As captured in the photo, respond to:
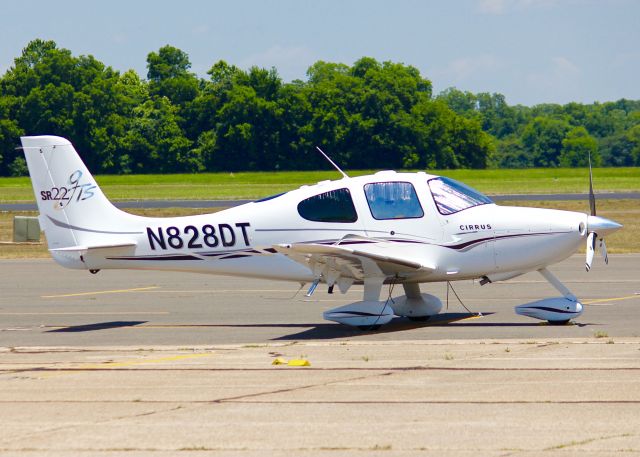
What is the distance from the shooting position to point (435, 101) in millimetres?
102188

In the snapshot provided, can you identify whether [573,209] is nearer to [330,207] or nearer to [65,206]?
[330,207]

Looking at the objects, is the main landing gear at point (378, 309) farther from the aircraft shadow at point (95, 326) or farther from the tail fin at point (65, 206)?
the tail fin at point (65, 206)

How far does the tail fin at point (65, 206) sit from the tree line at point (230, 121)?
2904 inches

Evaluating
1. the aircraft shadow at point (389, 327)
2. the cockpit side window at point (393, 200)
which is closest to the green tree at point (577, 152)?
the aircraft shadow at point (389, 327)

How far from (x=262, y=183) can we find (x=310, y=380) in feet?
218

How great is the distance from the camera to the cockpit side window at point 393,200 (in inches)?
583

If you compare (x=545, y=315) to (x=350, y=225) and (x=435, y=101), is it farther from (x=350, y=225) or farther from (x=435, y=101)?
(x=435, y=101)

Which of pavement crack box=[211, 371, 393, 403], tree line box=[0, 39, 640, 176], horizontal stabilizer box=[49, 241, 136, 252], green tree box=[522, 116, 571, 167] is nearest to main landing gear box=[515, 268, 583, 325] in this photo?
pavement crack box=[211, 371, 393, 403]

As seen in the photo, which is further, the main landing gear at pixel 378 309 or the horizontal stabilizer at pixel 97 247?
the horizontal stabilizer at pixel 97 247

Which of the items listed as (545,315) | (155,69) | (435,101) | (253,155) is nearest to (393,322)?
(545,315)

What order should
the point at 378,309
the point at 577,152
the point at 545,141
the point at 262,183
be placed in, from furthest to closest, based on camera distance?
the point at 545,141 < the point at 577,152 < the point at 262,183 < the point at 378,309

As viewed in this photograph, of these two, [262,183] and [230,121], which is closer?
[262,183]

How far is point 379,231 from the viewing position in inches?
584

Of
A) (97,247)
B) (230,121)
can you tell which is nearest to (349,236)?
(97,247)
